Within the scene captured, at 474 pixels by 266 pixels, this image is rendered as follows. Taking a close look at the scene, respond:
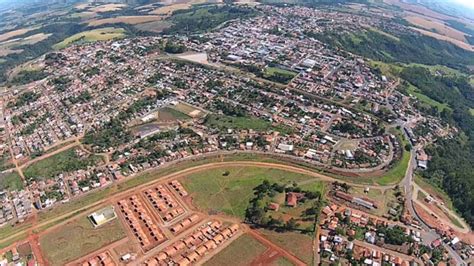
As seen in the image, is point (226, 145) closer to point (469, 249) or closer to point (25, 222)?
point (25, 222)

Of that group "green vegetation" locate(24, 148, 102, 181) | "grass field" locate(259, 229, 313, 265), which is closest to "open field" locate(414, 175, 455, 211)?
"grass field" locate(259, 229, 313, 265)

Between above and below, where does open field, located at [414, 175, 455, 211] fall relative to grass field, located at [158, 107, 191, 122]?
below

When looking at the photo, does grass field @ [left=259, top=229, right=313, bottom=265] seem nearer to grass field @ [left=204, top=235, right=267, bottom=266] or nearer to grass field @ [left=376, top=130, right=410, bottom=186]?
grass field @ [left=204, top=235, right=267, bottom=266]

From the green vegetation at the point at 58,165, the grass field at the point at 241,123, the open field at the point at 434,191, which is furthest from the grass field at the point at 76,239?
the open field at the point at 434,191

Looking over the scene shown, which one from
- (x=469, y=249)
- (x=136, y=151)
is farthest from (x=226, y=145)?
(x=469, y=249)

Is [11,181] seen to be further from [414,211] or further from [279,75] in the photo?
[414,211]
